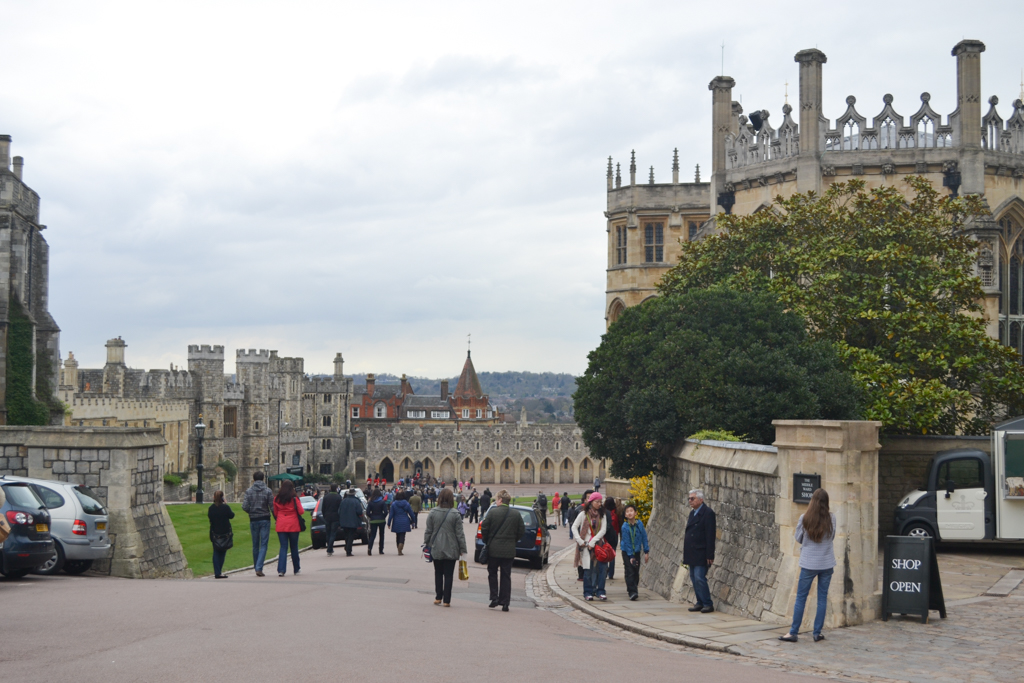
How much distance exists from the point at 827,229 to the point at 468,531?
16.1 m

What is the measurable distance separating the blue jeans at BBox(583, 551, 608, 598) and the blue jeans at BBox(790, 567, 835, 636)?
4.17 meters

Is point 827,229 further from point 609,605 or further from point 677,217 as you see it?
point 677,217

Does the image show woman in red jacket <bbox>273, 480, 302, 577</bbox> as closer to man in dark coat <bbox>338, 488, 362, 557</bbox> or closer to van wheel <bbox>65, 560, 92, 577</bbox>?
van wheel <bbox>65, 560, 92, 577</bbox>

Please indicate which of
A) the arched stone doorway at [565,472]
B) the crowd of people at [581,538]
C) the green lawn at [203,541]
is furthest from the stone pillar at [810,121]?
the arched stone doorway at [565,472]

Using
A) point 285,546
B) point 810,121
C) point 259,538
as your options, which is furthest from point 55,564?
point 810,121

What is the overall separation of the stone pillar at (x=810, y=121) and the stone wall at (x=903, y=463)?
1031cm

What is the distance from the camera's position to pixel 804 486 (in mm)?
10602

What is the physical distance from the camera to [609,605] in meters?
13.1

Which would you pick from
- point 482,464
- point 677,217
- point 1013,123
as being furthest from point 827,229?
point 482,464

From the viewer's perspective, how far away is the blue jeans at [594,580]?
43.9 feet

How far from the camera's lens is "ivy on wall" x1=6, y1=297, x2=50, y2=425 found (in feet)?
103

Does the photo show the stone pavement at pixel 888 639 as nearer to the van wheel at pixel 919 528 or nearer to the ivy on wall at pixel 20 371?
the van wheel at pixel 919 528

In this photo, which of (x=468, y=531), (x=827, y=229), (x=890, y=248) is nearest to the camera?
(x=890, y=248)

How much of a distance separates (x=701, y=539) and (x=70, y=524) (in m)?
8.07
